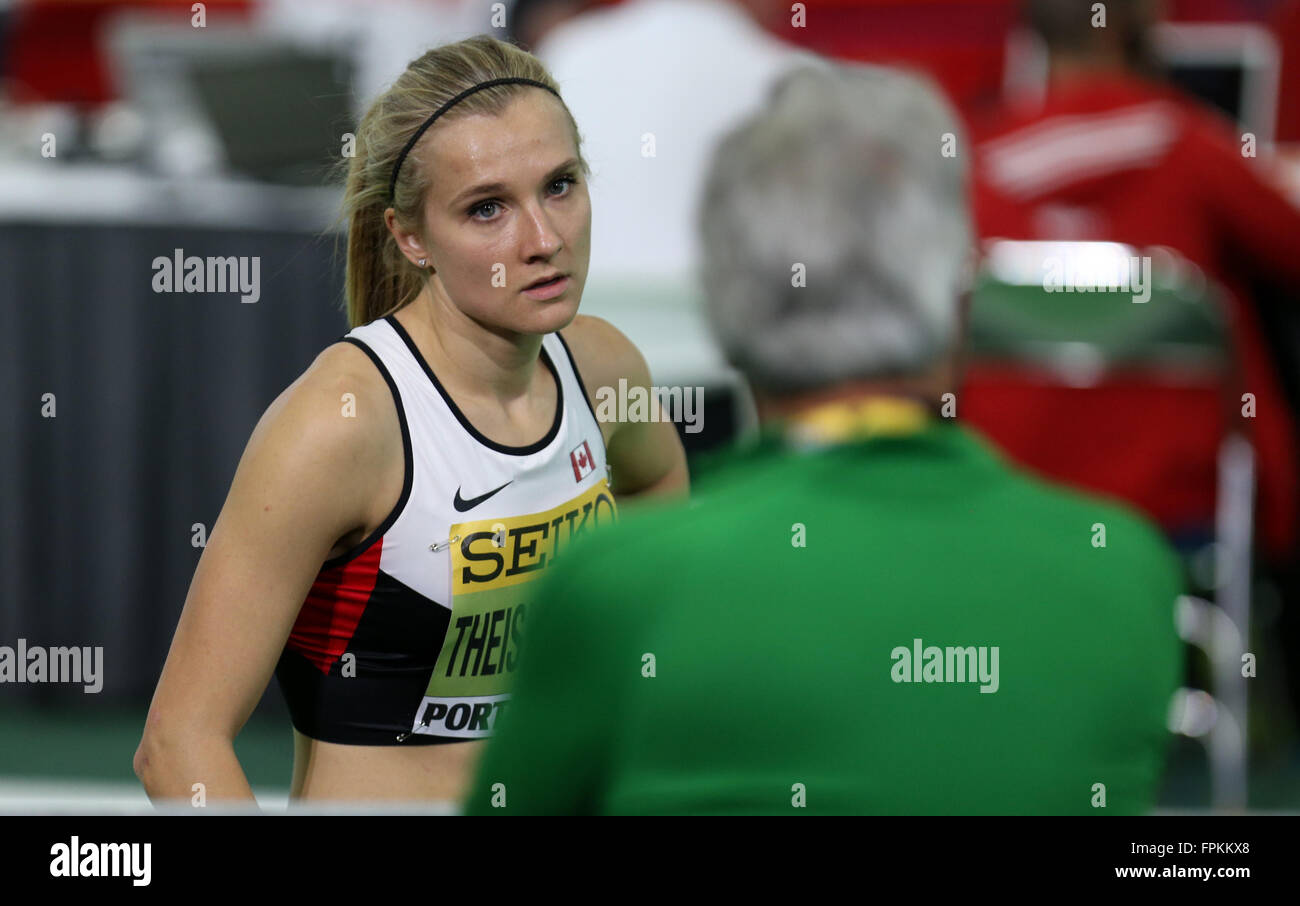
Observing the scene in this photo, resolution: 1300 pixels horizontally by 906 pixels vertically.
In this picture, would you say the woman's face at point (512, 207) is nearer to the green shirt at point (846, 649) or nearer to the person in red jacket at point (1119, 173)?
the green shirt at point (846, 649)

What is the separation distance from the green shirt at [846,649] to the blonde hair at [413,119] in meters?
0.43

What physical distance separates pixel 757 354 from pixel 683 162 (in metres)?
1.08

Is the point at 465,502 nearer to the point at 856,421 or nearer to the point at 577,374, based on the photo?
the point at 577,374

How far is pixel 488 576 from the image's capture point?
1.29 metres

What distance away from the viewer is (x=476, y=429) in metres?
1.30

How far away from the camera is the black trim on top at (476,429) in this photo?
50.0 inches

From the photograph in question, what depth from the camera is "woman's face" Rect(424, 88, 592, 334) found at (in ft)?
3.96

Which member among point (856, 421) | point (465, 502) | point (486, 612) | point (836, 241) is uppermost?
point (836, 241)

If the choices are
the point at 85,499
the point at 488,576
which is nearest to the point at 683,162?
the point at 488,576

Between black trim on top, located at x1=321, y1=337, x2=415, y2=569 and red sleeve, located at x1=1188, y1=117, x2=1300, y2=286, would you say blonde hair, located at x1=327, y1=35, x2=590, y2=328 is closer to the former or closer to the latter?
black trim on top, located at x1=321, y1=337, x2=415, y2=569

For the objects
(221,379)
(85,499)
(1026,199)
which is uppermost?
(1026,199)

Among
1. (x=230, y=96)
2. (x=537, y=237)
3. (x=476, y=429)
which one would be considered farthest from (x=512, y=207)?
(x=230, y=96)

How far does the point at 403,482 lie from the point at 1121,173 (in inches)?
67.0

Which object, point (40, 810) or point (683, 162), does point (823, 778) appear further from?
point (683, 162)
